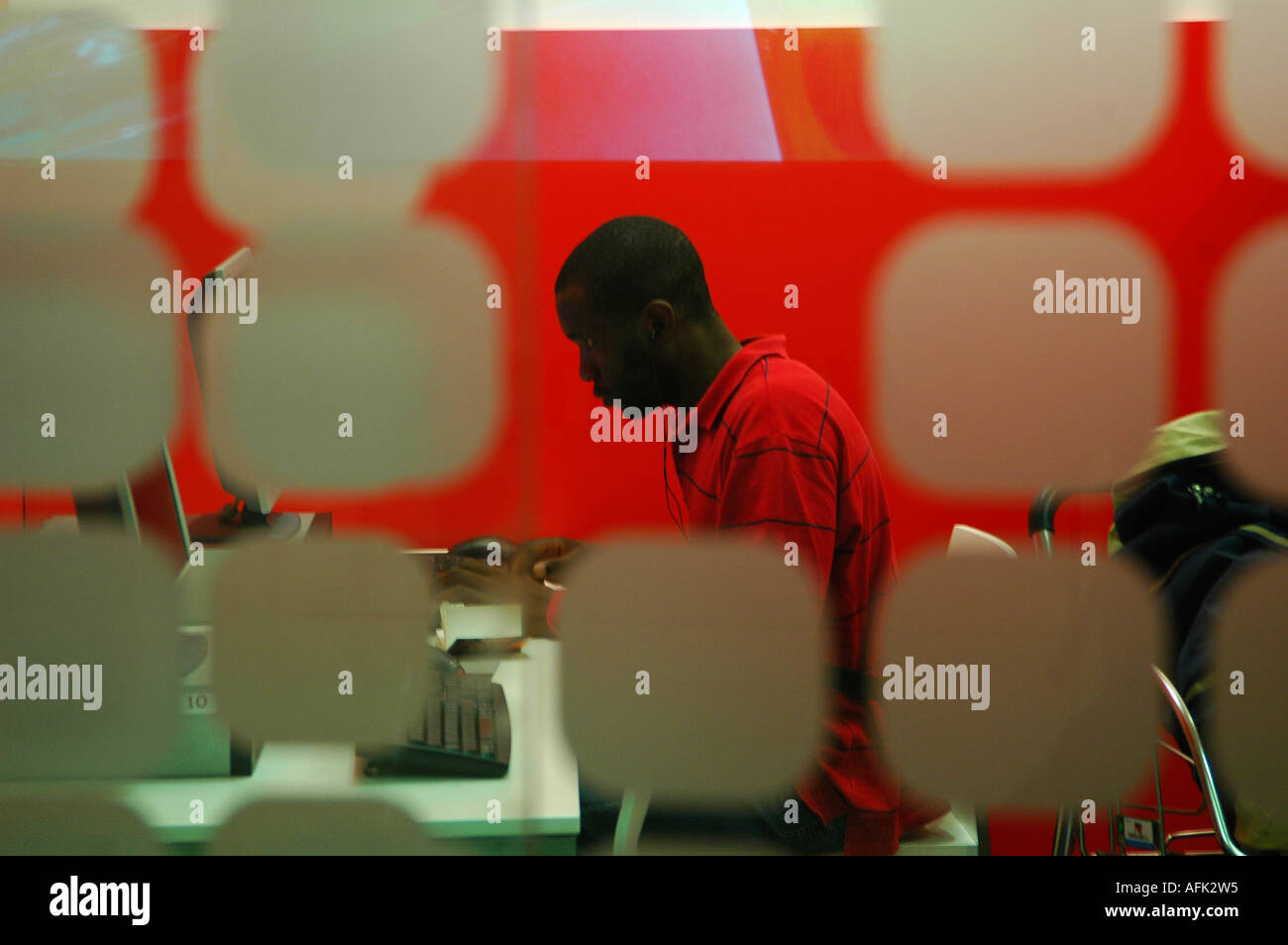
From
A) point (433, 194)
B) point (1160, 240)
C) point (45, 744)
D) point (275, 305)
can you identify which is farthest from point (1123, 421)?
point (45, 744)

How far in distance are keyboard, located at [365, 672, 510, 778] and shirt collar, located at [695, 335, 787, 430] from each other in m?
0.48

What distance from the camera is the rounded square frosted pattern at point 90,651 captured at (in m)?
1.70

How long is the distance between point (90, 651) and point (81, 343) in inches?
17.3

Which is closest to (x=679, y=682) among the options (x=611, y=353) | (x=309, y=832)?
(x=611, y=353)

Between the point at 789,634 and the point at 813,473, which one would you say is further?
the point at 789,634

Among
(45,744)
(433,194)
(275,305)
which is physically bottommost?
(45,744)

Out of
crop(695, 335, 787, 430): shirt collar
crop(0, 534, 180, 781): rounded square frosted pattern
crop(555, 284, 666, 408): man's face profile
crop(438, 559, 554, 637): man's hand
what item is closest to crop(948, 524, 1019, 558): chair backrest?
crop(695, 335, 787, 430): shirt collar

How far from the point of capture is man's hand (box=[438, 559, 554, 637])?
170 centimetres

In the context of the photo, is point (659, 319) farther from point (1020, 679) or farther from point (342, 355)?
point (1020, 679)

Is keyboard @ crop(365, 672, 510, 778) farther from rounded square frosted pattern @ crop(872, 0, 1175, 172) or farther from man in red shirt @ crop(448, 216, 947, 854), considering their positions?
rounded square frosted pattern @ crop(872, 0, 1175, 172)

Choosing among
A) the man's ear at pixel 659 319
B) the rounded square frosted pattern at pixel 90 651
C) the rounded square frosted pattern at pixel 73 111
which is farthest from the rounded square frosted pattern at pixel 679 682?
the rounded square frosted pattern at pixel 73 111

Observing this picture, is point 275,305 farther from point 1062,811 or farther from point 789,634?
point 1062,811

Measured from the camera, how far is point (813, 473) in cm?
157

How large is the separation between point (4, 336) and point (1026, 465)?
57.3 inches
